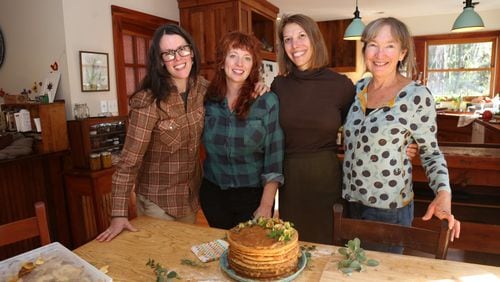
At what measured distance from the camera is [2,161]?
7.66ft

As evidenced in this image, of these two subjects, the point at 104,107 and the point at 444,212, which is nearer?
the point at 444,212

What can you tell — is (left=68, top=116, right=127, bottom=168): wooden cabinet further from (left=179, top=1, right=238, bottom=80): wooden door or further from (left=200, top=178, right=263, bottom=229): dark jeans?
(left=200, top=178, right=263, bottom=229): dark jeans

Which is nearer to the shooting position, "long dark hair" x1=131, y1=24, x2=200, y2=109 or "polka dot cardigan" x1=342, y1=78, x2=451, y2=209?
"polka dot cardigan" x1=342, y1=78, x2=451, y2=209

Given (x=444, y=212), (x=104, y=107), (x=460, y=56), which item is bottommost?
(x=444, y=212)

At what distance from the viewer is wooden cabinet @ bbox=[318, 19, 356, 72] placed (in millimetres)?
6938

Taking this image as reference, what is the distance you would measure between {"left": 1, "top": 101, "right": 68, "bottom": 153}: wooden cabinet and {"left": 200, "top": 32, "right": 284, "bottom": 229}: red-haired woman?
1.53m

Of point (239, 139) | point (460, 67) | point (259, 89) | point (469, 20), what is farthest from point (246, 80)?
point (460, 67)

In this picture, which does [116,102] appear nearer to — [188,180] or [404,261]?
[188,180]

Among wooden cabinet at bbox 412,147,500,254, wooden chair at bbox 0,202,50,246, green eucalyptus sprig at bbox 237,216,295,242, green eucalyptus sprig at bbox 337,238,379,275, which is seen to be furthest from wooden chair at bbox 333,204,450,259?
wooden cabinet at bbox 412,147,500,254

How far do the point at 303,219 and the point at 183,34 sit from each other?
39.0 inches

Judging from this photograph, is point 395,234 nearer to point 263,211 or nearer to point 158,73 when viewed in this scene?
point 263,211

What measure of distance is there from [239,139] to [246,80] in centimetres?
27

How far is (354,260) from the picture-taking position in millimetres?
1089

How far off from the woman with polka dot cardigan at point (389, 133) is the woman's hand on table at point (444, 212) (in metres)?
0.09
